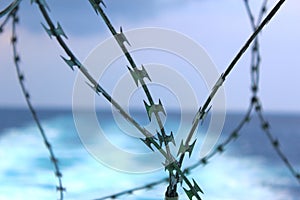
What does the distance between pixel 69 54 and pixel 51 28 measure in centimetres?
2

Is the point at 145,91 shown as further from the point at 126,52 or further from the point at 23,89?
the point at 23,89

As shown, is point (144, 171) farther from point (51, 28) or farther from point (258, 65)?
point (258, 65)

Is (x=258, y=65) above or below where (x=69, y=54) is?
above

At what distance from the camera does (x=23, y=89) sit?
23.2 inches

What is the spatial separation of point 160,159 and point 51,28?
128 millimetres

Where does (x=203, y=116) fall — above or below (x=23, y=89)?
below

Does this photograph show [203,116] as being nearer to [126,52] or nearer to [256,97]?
[126,52]

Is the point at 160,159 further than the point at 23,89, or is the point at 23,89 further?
the point at 23,89

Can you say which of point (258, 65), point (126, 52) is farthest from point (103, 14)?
point (258, 65)

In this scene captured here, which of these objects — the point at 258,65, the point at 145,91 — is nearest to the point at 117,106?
the point at 145,91

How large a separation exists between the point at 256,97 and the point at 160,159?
0.28 metres

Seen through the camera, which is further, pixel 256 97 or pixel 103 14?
pixel 256 97

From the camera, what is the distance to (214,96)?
0.32 metres

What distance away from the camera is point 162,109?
0.29 meters
